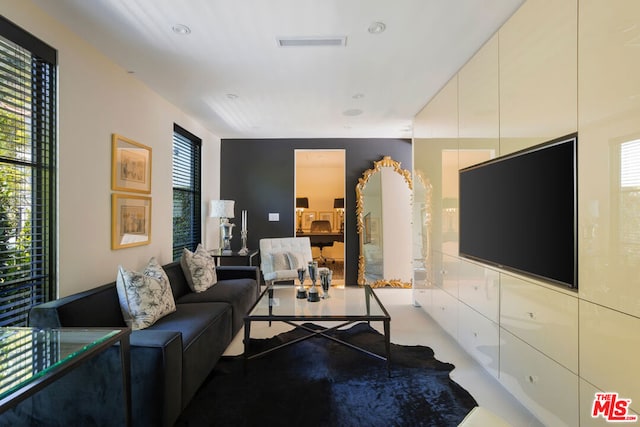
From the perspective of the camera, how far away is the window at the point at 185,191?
13.7 feet

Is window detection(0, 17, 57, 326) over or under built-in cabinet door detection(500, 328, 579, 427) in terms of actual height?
over

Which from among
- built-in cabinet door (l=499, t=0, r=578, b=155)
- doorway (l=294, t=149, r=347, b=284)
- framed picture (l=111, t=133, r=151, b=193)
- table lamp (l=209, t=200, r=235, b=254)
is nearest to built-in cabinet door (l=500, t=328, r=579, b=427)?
built-in cabinet door (l=499, t=0, r=578, b=155)

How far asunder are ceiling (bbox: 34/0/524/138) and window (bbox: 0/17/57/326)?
0.37m

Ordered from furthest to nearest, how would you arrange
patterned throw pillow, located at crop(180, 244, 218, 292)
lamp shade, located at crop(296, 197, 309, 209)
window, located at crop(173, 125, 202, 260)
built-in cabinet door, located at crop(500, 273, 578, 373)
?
lamp shade, located at crop(296, 197, 309, 209) < window, located at crop(173, 125, 202, 260) < patterned throw pillow, located at crop(180, 244, 218, 292) < built-in cabinet door, located at crop(500, 273, 578, 373)

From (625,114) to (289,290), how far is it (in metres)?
2.87

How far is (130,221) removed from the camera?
307cm

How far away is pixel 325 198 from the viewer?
8.48 m

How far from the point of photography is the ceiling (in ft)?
6.76

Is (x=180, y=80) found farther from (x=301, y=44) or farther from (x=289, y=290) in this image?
(x=289, y=290)

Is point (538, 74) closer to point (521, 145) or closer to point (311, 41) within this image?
point (521, 145)

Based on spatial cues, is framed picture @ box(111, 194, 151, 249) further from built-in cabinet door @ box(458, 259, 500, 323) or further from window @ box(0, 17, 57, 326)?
built-in cabinet door @ box(458, 259, 500, 323)

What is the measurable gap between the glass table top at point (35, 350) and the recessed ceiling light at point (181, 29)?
199 cm

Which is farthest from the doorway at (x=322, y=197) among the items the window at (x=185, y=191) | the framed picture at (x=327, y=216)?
the window at (x=185, y=191)

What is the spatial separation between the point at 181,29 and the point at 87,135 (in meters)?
1.11
